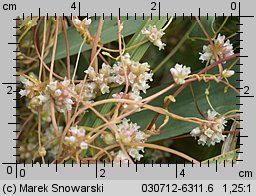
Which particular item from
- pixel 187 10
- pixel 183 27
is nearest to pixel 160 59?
pixel 183 27

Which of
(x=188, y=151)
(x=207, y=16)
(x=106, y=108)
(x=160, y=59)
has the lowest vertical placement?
(x=188, y=151)

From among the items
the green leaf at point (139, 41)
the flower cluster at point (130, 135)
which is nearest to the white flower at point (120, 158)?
the flower cluster at point (130, 135)

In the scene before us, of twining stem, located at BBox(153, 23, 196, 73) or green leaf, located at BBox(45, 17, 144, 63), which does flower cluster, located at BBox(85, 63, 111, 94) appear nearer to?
green leaf, located at BBox(45, 17, 144, 63)

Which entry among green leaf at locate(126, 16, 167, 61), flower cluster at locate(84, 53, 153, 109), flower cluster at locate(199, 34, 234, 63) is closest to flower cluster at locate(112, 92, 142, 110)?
flower cluster at locate(84, 53, 153, 109)

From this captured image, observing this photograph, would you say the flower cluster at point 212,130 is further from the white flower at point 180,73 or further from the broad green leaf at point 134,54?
the broad green leaf at point 134,54

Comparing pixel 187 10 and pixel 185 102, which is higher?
pixel 187 10

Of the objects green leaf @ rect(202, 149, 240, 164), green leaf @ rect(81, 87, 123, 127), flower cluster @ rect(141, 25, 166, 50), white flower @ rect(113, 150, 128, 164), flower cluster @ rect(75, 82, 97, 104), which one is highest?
flower cluster @ rect(141, 25, 166, 50)

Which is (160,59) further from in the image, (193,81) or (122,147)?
(122,147)
